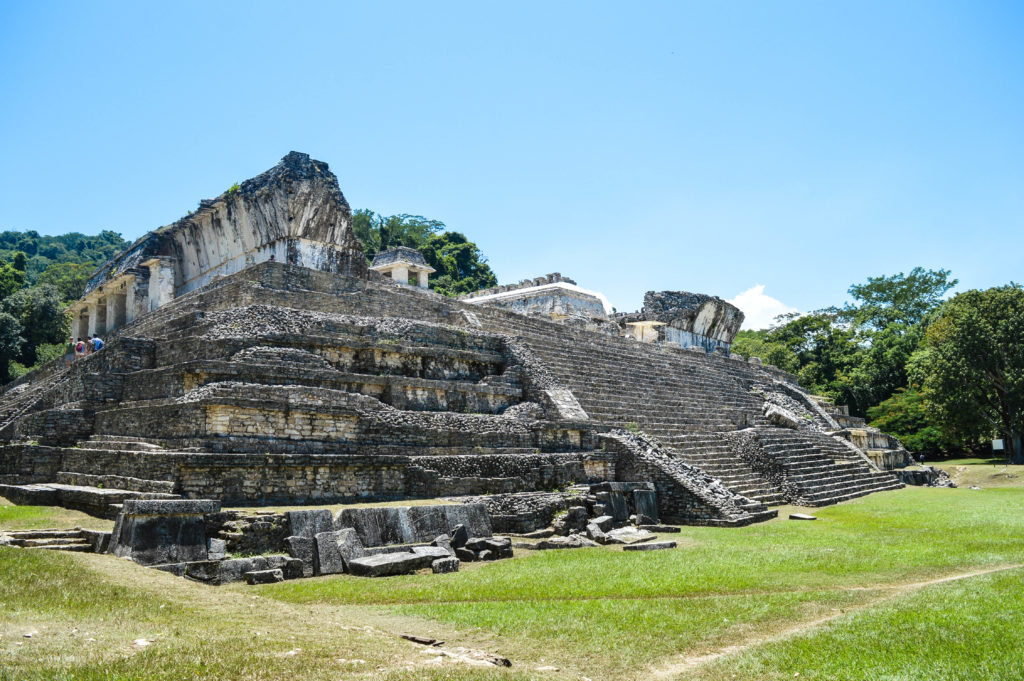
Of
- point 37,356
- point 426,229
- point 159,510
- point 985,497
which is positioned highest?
point 426,229

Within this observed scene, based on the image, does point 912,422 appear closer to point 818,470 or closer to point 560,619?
point 818,470

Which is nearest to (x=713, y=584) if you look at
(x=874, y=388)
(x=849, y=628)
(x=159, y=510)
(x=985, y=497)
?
(x=849, y=628)

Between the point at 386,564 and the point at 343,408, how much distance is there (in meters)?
3.45

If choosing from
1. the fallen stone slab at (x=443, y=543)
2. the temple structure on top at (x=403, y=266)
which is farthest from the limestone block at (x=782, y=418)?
the fallen stone slab at (x=443, y=543)

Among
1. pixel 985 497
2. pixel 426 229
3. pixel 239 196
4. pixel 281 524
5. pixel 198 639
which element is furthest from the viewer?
pixel 426 229

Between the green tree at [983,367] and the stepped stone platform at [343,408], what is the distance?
29.2ft

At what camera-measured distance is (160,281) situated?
20.6m

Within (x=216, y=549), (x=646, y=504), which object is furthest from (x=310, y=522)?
(x=646, y=504)

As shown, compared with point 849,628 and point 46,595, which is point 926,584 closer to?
point 849,628

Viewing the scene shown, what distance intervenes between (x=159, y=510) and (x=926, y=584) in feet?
25.2

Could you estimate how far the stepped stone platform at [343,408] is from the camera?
9.85 m

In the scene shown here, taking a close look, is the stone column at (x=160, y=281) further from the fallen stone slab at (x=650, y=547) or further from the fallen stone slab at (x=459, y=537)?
the fallen stone slab at (x=650, y=547)

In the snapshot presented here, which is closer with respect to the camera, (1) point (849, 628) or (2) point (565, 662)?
(2) point (565, 662)

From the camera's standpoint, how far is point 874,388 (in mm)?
36812
